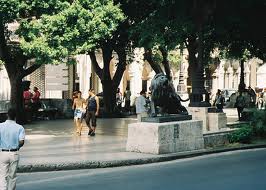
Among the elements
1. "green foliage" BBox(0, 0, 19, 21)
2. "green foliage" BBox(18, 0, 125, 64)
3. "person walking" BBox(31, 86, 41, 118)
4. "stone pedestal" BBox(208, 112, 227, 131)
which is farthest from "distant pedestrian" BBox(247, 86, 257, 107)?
"green foliage" BBox(0, 0, 19, 21)

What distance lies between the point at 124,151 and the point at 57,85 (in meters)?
17.6

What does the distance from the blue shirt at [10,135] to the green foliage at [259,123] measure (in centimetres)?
1151

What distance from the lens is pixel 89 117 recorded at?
72.8 ft

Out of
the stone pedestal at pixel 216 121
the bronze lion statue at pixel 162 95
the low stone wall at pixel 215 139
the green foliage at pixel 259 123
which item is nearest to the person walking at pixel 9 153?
the bronze lion statue at pixel 162 95

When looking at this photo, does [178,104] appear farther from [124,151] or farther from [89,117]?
[89,117]

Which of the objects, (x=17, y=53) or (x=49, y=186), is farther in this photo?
(x=17, y=53)

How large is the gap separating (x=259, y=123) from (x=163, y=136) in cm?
499

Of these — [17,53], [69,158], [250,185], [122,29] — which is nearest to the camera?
[250,185]

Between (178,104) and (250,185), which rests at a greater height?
(178,104)

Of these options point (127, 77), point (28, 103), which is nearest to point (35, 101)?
point (28, 103)

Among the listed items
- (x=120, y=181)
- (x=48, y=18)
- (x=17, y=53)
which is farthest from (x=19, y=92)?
(x=120, y=181)

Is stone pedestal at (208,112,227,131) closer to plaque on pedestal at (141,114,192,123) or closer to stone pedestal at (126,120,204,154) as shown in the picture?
Answer: stone pedestal at (126,120,204,154)

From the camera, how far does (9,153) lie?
961 cm

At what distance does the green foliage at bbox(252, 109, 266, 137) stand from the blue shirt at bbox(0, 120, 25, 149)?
1151cm
